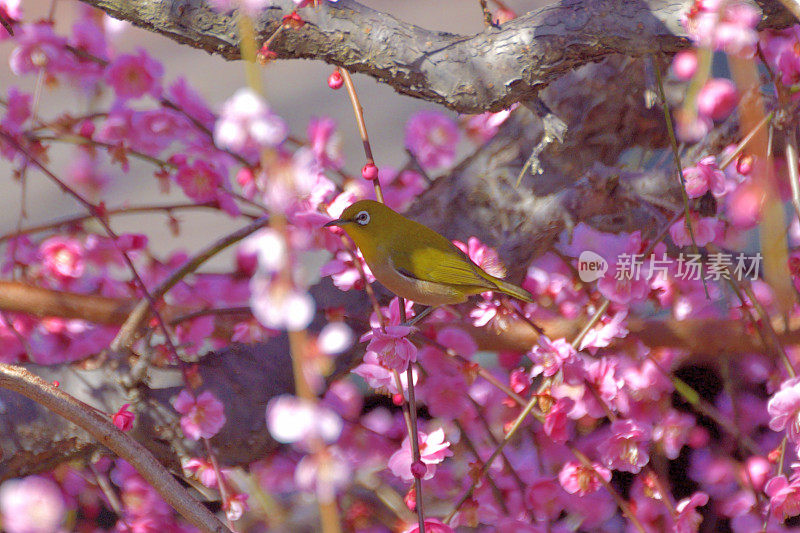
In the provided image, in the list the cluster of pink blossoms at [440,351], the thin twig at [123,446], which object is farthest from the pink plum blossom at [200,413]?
the thin twig at [123,446]

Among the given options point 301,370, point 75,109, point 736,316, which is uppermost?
point 75,109

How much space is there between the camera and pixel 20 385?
388 millimetres

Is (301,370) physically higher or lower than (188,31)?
lower

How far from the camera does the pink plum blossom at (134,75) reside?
0.73m

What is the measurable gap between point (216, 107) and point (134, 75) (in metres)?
0.71

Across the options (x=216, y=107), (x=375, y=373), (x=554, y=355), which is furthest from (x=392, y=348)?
(x=216, y=107)

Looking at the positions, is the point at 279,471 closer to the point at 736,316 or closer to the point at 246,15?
the point at 736,316

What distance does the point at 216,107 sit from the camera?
1435 mm

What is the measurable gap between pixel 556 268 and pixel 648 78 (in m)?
0.25

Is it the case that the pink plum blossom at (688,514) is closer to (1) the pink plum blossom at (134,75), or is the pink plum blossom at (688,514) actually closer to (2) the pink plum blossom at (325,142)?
(2) the pink plum blossom at (325,142)

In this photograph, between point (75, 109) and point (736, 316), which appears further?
point (75, 109)

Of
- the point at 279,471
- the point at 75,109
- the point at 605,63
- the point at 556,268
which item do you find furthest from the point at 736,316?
the point at 75,109

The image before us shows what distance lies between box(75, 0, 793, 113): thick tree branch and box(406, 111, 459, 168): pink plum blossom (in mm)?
384

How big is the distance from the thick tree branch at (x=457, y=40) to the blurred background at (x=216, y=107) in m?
0.96
